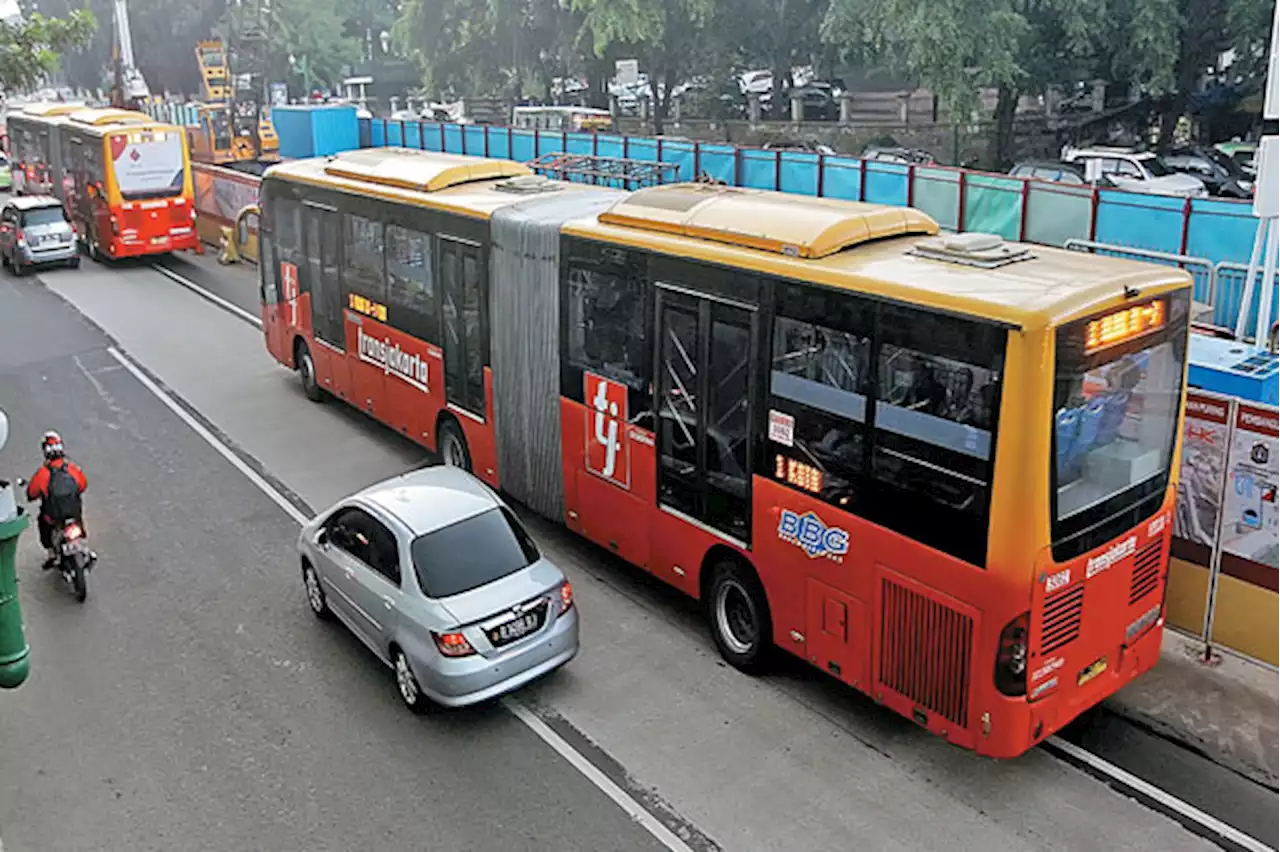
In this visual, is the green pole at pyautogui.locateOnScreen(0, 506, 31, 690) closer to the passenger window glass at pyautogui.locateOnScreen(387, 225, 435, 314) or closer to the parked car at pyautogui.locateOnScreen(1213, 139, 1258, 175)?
the passenger window glass at pyautogui.locateOnScreen(387, 225, 435, 314)

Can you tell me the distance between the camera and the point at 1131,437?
816 cm

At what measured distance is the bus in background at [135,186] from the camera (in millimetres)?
27844

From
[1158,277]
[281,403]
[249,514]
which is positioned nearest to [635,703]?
[1158,277]

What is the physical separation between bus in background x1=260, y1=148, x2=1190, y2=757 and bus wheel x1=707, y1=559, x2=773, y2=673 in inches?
1.1

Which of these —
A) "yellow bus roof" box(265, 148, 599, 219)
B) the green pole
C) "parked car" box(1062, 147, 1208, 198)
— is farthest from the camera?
"parked car" box(1062, 147, 1208, 198)

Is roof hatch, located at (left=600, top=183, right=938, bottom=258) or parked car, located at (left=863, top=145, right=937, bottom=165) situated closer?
roof hatch, located at (left=600, top=183, right=938, bottom=258)

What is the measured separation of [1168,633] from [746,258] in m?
4.87

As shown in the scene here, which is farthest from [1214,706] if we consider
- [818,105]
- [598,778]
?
[818,105]


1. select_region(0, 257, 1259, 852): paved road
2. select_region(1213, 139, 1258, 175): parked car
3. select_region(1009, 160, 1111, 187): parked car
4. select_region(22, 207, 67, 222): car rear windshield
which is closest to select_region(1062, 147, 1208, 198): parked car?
select_region(1009, 160, 1111, 187): parked car

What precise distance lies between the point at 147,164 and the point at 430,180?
17.1 metres

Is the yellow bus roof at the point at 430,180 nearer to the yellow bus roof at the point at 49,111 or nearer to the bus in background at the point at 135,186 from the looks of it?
the bus in background at the point at 135,186

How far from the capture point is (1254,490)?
966 centimetres

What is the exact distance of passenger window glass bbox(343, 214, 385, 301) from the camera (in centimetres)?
1466

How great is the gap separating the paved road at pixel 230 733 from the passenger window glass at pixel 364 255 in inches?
117
